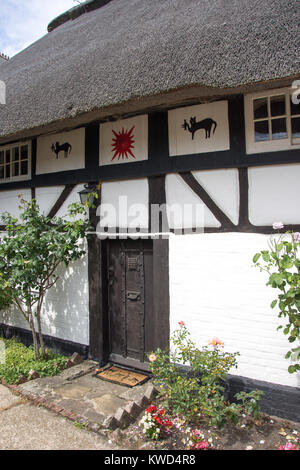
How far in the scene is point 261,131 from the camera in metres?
3.60

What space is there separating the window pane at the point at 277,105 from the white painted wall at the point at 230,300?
1.38m

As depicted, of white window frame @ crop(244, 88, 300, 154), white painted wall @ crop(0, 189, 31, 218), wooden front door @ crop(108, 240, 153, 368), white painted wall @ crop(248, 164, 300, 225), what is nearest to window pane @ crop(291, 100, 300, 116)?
white window frame @ crop(244, 88, 300, 154)

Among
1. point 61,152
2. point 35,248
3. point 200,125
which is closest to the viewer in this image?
point 200,125

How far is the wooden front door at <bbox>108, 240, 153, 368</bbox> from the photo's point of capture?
4535 mm

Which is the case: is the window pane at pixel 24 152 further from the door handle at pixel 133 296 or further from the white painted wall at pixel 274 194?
the white painted wall at pixel 274 194

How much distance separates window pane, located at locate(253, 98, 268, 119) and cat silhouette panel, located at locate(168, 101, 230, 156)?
0.32m

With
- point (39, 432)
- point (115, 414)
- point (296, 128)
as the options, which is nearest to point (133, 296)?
point (115, 414)

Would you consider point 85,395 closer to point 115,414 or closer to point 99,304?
point 115,414

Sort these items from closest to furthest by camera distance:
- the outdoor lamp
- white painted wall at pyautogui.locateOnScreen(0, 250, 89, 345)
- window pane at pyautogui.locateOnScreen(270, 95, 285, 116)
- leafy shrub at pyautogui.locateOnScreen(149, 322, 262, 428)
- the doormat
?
1. leafy shrub at pyautogui.locateOnScreen(149, 322, 262, 428)
2. window pane at pyautogui.locateOnScreen(270, 95, 285, 116)
3. the doormat
4. the outdoor lamp
5. white painted wall at pyautogui.locateOnScreen(0, 250, 89, 345)

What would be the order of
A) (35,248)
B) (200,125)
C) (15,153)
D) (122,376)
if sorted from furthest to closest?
(15,153), (35,248), (122,376), (200,125)

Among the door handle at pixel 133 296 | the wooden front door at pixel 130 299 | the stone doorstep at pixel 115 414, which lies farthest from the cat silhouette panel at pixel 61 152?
the stone doorstep at pixel 115 414

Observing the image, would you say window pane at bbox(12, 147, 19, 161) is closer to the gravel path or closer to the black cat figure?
the black cat figure

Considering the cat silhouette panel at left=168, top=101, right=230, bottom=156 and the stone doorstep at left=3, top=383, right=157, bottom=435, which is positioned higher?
the cat silhouette panel at left=168, top=101, right=230, bottom=156

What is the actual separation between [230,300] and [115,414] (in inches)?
66.4
